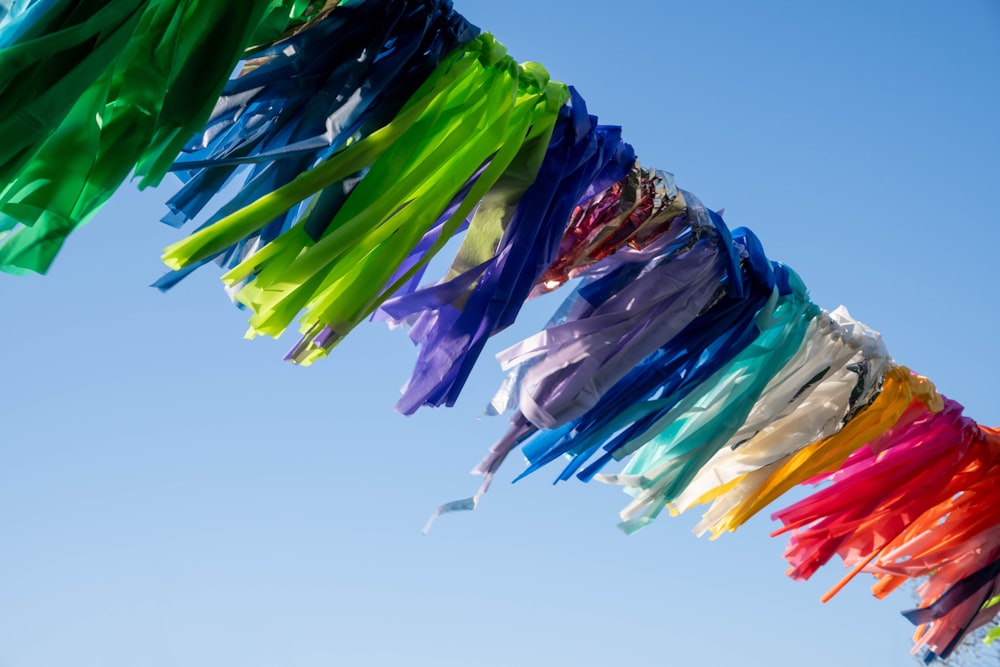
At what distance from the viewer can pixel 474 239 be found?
1.49 metres

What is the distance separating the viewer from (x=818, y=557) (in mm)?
2092

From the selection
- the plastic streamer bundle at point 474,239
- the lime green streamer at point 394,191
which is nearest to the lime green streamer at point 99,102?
the plastic streamer bundle at point 474,239

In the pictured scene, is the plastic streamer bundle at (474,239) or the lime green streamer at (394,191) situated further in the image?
the lime green streamer at (394,191)

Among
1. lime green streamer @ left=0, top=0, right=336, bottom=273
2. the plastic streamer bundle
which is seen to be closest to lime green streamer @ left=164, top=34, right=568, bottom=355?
the plastic streamer bundle

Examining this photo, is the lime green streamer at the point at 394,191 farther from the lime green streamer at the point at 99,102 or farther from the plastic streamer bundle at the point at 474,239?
the lime green streamer at the point at 99,102

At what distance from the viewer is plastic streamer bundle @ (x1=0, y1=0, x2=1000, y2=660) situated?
3.55ft

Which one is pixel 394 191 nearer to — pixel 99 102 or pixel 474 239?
pixel 474 239

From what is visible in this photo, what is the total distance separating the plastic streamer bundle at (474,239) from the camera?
1.08 m

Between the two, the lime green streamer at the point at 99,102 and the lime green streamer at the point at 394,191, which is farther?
the lime green streamer at the point at 394,191

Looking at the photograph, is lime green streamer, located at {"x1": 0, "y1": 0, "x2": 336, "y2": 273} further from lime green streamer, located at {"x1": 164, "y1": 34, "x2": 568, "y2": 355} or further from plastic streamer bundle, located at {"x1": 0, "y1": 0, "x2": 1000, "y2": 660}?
lime green streamer, located at {"x1": 164, "y1": 34, "x2": 568, "y2": 355}

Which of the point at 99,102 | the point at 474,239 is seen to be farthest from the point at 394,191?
the point at 99,102

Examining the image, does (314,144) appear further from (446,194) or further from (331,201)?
(446,194)

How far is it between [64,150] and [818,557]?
158 centimetres

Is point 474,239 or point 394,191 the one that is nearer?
point 394,191
